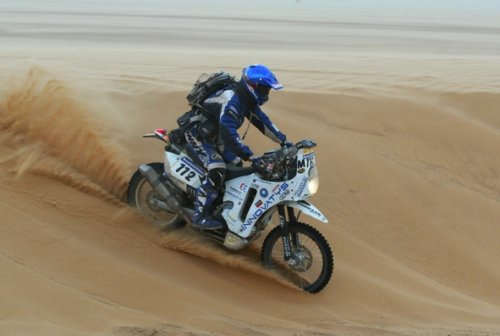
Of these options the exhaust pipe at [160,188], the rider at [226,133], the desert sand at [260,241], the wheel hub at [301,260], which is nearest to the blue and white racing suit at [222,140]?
the rider at [226,133]

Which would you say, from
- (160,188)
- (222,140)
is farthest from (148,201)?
(222,140)

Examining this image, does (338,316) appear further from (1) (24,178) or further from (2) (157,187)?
(1) (24,178)

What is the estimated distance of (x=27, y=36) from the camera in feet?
69.9

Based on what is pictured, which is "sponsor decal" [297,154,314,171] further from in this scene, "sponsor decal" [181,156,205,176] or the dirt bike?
"sponsor decal" [181,156,205,176]

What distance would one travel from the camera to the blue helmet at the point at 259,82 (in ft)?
19.0

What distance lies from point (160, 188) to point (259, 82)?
63.2 inches

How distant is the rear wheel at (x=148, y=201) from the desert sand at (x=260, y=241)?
18 centimetres

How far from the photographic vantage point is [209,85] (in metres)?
6.18

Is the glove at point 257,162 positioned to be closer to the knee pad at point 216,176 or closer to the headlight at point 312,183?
the knee pad at point 216,176

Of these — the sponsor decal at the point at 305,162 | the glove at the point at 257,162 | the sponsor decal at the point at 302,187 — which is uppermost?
the sponsor decal at the point at 305,162

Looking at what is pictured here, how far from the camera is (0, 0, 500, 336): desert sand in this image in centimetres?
509

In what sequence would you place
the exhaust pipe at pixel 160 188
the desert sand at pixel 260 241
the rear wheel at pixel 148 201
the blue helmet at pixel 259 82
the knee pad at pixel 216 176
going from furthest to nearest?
the rear wheel at pixel 148 201 → the exhaust pipe at pixel 160 188 → the knee pad at pixel 216 176 → the blue helmet at pixel 259 82 → the desert sand at pixel 260 241

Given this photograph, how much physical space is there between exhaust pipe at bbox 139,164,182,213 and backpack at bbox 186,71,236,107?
2.95ft

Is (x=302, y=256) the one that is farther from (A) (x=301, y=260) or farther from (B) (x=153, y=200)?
(B) (x=153, y=200)
